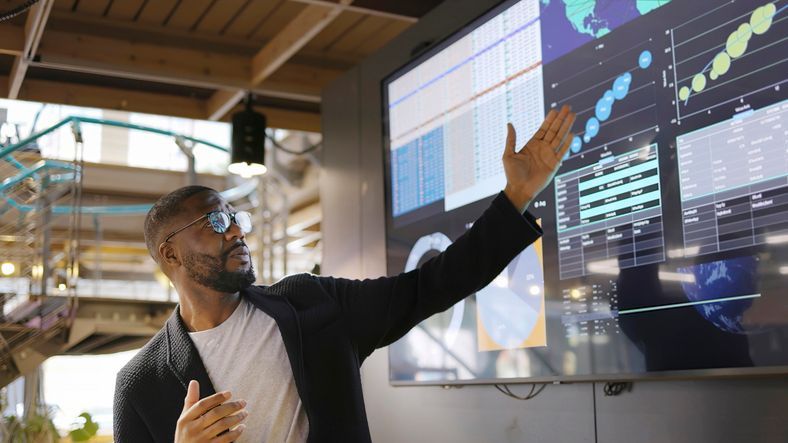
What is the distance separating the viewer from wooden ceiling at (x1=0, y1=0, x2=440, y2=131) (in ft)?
14.5

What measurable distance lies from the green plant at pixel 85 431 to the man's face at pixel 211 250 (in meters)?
3.63

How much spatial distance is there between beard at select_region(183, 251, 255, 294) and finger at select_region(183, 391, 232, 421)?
46cm

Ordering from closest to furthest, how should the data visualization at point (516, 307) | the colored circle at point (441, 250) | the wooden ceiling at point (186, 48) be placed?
1. the data visualization at point (516, 307)
2. the colored circle at point (441, 250)
3. the wooden ceiling at point (186, 48)

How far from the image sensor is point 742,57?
2.05 meters

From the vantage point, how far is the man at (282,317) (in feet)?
Answer: 6.63

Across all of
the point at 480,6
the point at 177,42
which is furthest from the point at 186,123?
the point at 480,6

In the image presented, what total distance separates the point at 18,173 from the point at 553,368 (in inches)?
162

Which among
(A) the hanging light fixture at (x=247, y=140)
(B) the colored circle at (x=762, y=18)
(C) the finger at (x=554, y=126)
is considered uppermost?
(A) the hanging light fixture at (x=247, y=140)

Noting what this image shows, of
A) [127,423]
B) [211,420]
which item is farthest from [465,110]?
[211,420]

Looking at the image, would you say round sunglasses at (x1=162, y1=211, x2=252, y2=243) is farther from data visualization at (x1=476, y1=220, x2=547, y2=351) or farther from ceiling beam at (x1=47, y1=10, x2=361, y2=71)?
Answer: ceiling beam at (x1=47, y1=10, x2=361, y2=71)

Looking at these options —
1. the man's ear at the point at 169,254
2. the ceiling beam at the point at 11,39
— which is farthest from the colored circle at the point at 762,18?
the ceiling beam at the point at 11,39

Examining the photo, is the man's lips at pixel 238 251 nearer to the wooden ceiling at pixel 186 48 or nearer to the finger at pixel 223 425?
the finger at pixel 223 425

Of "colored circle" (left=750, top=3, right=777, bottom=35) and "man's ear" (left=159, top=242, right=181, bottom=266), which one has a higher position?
Result: "colored circle" (left=750, top=3, right=777, bottom=35)

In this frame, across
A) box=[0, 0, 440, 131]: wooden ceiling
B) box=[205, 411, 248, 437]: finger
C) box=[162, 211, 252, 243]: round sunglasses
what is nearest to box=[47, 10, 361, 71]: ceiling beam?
box=[0, 0, 440, 131]: wooden ceiling
